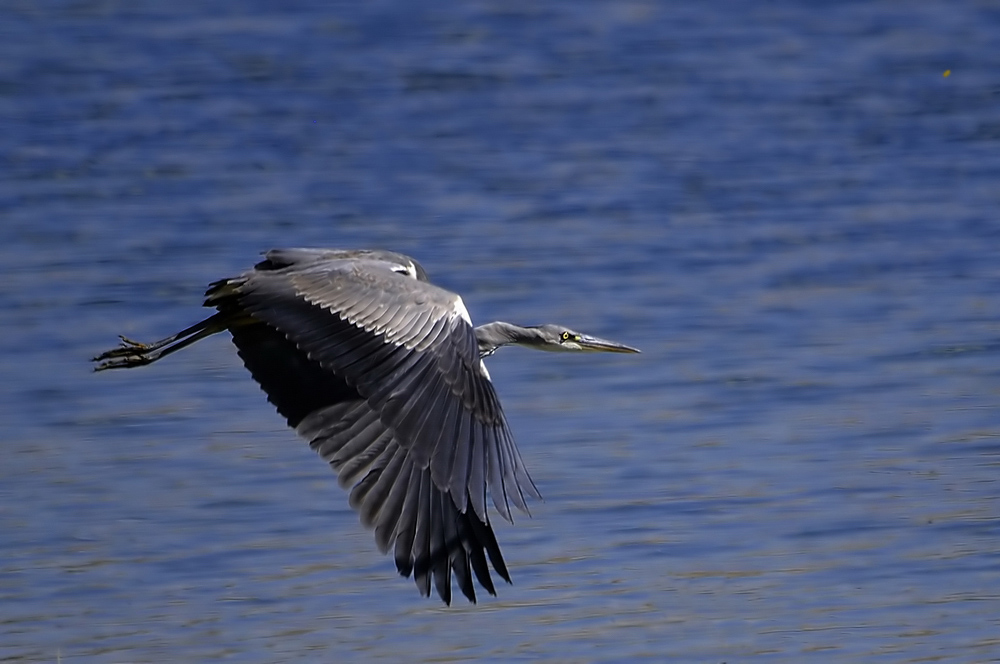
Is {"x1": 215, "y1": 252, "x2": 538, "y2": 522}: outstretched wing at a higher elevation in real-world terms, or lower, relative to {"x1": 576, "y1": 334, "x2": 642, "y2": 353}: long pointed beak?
higher

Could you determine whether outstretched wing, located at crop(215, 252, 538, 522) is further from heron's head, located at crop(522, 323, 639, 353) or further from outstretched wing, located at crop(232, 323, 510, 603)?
heron's head, located at crop(522, 323, 639, 353)

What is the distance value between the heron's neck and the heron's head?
9cm

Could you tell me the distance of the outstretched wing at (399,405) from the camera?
4824 mm

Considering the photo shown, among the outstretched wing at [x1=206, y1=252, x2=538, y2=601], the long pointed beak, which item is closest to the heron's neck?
the long pointed beak

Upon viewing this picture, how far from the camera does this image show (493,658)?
5.40 m

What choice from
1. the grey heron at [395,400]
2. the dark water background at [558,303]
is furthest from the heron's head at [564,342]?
the grey heron at [395,400]

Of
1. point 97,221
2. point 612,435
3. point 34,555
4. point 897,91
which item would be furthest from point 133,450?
point 897,91

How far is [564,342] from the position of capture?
6.74m

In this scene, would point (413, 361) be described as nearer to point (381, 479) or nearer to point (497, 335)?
point (381, 479)

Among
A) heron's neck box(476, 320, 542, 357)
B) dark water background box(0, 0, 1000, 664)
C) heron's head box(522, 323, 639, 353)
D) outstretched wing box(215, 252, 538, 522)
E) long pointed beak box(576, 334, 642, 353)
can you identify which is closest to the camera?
outstretched wing box(215, 252, 538, 522)

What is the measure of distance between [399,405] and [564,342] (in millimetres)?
1909

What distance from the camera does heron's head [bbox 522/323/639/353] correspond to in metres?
6.63

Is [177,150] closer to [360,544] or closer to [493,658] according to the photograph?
[360,544]

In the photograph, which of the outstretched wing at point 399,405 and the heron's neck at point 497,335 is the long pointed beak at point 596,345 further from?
the outstretched wing at point 399,405
